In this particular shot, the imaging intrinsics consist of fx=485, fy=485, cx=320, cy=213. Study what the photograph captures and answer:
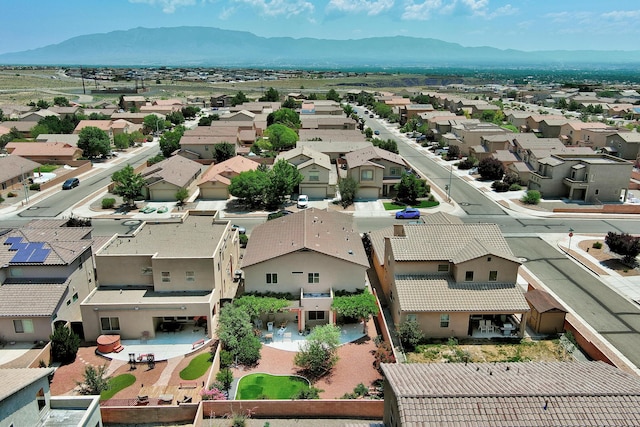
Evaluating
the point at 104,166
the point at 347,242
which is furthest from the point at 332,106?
the point at 347,242

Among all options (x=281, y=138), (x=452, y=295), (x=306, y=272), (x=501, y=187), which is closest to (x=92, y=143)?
(x=281, y=138)

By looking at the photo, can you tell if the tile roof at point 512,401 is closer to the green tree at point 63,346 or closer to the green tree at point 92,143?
the green tree at point 63,346

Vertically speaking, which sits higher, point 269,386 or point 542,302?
point 542,302

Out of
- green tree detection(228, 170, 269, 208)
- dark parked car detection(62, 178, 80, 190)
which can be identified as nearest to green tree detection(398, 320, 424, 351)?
green tree detection(228, 170, 269, 208)

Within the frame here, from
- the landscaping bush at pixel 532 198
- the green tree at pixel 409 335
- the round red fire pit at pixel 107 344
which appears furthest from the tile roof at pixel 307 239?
the landscaping bush at pixel 532 198

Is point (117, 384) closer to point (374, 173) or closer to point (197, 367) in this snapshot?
point (197, 367)

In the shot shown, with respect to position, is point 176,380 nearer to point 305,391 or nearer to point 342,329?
point 305,391
